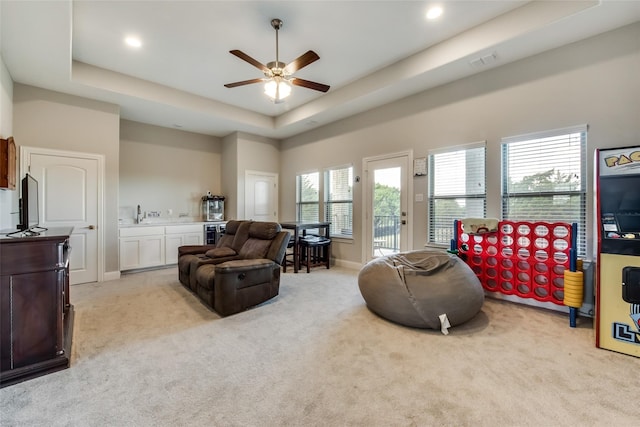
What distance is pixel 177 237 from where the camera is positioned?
5520 millimetres

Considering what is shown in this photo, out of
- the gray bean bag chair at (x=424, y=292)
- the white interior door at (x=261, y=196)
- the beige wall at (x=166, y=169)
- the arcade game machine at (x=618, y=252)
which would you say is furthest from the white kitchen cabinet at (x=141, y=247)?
the arcade game machine at (x=618, y=252)

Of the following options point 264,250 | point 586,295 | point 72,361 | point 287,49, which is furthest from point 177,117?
point 586,295

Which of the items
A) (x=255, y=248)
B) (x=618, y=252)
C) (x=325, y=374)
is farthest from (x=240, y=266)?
(x=618, y=252)

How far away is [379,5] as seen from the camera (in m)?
2.84

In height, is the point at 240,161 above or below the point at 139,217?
above

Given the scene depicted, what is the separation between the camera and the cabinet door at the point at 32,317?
1.84 metres

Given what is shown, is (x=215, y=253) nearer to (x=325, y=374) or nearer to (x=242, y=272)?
(x=242, y=272)

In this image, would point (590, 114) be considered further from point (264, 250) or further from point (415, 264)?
point (264, 250)

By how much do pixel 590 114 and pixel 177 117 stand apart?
20.2ft

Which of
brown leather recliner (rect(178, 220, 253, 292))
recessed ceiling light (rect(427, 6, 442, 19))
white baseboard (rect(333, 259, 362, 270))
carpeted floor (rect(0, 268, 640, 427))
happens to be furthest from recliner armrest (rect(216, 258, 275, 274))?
recessed ceiling light (rect(427, 6, 442, 19))

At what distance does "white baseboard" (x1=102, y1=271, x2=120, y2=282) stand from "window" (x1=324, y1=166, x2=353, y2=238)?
389 cm

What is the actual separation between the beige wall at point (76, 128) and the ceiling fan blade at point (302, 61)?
345 cm

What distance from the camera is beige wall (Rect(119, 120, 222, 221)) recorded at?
5.52m

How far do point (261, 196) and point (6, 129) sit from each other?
13.6ft
